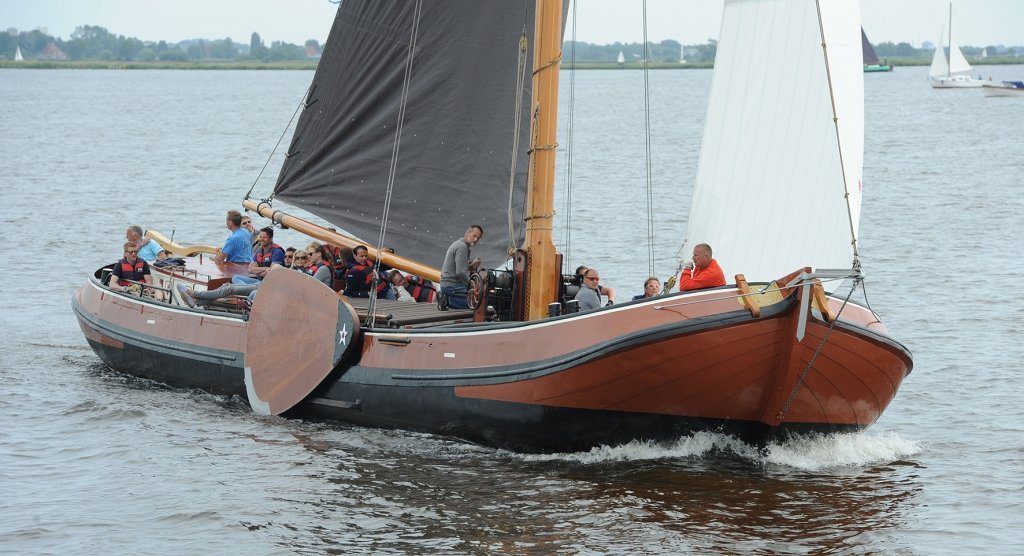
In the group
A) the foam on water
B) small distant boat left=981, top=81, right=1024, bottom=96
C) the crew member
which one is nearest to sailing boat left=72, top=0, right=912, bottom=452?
the foam on water

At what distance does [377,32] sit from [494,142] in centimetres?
274

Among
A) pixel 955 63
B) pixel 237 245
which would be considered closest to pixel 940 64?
pixel 955 63

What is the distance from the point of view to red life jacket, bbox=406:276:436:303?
2016 cm

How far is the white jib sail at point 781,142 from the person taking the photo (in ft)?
46.3

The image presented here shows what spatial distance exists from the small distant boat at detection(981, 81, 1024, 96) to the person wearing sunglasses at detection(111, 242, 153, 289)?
112187 millimetres

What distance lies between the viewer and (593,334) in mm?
14695

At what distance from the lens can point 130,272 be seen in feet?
70.4

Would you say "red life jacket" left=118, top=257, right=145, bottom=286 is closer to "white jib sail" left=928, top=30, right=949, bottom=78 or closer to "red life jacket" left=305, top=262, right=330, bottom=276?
"red life jacket" left=305, top=262, right=330, bottom=276

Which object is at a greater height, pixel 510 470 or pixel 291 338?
pixel 291 338

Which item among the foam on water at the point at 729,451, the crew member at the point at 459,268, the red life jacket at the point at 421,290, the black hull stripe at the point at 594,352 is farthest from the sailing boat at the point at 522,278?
the red life jacket at the point at 421,290

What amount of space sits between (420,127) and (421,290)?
2.48 meters

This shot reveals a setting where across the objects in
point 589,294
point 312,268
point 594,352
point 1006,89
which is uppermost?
point 1006,89

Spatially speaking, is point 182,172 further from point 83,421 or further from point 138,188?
point 83,421

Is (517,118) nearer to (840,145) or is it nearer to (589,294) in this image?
(589,294)
